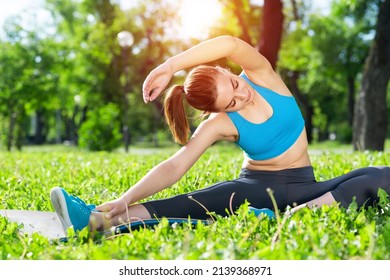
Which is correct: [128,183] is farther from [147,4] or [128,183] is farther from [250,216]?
[147,4]

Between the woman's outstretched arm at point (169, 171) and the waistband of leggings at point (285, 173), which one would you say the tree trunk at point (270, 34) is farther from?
the woman's outstretched arm at point (169, 171)

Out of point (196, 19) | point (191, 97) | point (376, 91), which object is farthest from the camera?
point (196, 19)

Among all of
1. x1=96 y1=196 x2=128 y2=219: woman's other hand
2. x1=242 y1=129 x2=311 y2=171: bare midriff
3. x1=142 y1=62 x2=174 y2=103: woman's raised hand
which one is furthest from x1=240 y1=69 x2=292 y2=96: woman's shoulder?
x1=96 y1=196 x2=128 y2=219: woman's other hand

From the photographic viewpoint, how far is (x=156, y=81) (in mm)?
3975

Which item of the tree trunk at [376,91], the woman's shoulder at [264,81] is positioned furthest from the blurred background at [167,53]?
the woman's shoulder at [264,81]

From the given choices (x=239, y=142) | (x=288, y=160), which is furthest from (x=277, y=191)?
(x=239, y=142)

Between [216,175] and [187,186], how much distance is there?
950 millimetres

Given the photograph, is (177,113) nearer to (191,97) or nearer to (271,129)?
(191,97)

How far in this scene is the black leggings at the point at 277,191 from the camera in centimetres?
420

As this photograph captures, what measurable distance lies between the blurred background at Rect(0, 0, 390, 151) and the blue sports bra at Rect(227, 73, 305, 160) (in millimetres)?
8932

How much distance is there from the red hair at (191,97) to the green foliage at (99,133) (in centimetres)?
1705

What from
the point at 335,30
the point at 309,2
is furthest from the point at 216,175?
the point at 309,2

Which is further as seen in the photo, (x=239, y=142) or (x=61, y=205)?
(x=239, y=142)

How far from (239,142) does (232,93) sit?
0.46 metres
